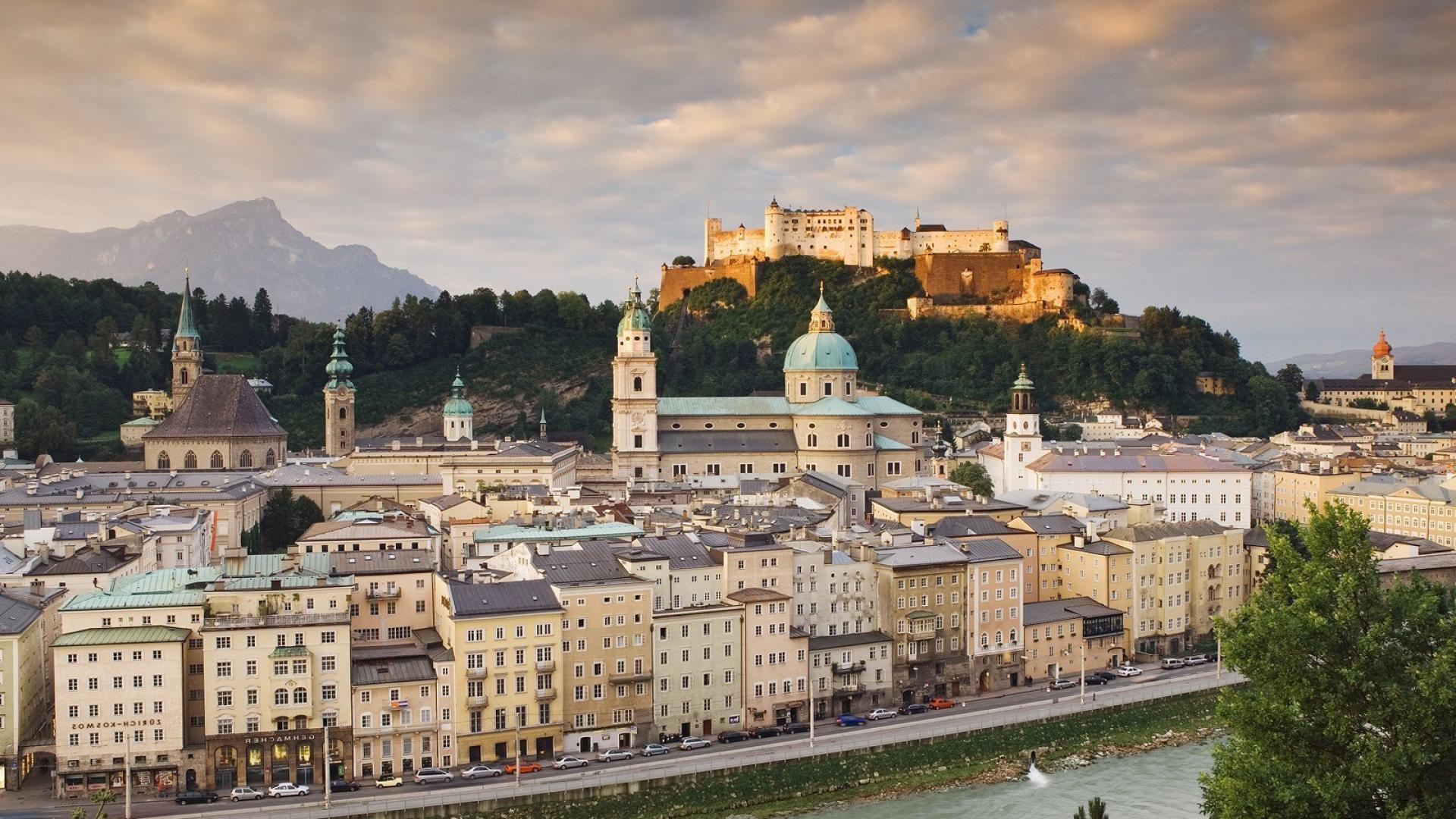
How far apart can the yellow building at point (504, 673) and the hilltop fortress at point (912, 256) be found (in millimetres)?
74859

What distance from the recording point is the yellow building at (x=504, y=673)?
34312 mm

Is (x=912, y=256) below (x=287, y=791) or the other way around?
the other way around

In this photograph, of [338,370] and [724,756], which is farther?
[338,370]

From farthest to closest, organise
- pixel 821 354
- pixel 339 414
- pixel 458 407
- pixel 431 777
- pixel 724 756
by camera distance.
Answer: pixel 339 414 < pixel 458 407 < pixel 821 354 < pixel 724 756 < pixel 431 777

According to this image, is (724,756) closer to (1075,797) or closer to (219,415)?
(1075,797)

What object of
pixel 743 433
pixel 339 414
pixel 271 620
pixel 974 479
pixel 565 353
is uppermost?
pixel 565 353

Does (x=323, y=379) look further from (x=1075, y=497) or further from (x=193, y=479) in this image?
(x=1075, y=497)

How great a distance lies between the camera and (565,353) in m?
99.1

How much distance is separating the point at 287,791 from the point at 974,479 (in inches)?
1818

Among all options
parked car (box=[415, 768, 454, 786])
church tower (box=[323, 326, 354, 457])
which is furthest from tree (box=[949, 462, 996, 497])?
parked car (box=[415, 768, 454, 786])

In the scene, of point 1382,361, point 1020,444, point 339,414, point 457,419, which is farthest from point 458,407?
point 1382,361

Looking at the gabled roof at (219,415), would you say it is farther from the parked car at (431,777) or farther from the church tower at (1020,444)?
the parked car at (431,777)

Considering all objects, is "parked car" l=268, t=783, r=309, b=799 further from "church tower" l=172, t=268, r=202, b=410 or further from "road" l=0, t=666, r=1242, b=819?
"church tower" l=172, t=268, r=202, b=410

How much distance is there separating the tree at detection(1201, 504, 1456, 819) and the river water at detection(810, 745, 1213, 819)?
14.7 m
